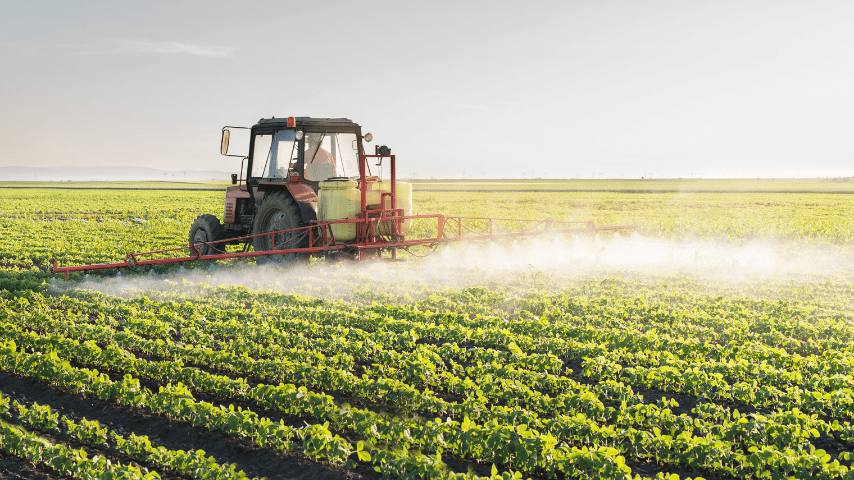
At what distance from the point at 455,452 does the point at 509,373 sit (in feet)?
5.00

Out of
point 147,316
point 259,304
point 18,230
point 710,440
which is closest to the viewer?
point 710,440

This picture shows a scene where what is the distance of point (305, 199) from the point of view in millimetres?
11586

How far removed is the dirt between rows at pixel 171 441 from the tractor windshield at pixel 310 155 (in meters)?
6.50

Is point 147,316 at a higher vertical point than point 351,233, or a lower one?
lower

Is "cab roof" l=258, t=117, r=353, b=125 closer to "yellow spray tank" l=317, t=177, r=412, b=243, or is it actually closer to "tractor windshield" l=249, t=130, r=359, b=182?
"tractor windshield" l=249, t=130, r=359, b=182

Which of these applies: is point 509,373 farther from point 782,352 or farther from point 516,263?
point 516,263

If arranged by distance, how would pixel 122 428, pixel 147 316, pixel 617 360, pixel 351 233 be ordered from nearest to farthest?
pixel 122 428
pixel 617 360
pixel 147 316
pixel 351 233

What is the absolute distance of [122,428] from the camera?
17.6 ft

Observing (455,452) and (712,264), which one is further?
(712,264)

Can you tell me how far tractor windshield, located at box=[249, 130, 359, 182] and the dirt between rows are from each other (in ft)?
21.3

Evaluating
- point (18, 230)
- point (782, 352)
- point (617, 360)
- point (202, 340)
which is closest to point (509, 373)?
point (617, 360)

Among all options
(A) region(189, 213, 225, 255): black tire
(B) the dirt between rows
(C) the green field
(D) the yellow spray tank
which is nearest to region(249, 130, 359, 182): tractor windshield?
(D) the yellow spray tank

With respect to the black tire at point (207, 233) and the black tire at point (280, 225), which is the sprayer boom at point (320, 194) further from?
the black tire at point (207, 233)

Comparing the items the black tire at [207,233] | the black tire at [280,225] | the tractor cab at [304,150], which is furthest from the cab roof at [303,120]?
the black tire at [207,233]
